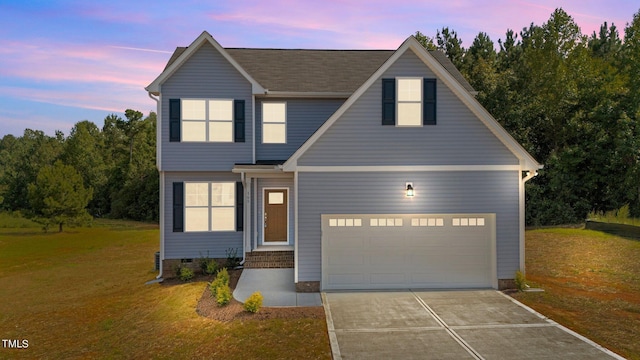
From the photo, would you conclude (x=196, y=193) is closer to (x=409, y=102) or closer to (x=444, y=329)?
(x=409, y=102)

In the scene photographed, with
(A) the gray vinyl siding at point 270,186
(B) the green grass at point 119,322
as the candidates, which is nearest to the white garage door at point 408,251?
(B) the green grass at point 119,322

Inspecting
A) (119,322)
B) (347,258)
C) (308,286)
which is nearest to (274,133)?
(347,258)

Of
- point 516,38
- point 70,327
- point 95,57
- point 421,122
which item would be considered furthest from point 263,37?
point 516,38

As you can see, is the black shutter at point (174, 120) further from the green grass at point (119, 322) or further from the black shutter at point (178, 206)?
the green grass at point (119, 322)

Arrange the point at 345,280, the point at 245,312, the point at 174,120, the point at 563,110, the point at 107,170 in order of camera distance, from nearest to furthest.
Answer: the point at 245,312 → the point at 345,280 → the point at 174,120 → the point at 563,110 → the point at 107,170

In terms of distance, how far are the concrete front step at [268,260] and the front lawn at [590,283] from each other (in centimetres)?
723

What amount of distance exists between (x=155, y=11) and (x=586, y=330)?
1726 centimetres

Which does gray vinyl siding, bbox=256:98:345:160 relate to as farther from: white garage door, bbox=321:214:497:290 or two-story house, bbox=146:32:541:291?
white garage door, bbox=321:214:497:290

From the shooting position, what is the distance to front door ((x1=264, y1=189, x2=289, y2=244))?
15688mm

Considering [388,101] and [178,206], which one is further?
[178,206]

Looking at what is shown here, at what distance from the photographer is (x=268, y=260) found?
1466 centimetres

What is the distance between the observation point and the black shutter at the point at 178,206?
595 inches

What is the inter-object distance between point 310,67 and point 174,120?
6.02 meters

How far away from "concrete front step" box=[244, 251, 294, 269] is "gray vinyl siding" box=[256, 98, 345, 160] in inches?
138
